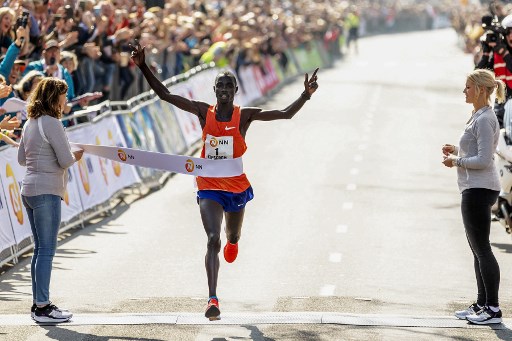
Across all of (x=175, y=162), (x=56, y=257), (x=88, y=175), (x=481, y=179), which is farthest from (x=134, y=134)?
(x=481, y=179)

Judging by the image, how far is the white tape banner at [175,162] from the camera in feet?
37.5

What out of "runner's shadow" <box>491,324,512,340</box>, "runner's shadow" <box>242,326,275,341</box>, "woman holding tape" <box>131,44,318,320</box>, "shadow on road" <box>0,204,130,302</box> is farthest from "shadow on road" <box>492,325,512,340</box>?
"shadow on road" <box>0,204,130,302</box>

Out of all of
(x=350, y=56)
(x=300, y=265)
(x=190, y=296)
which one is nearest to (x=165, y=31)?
(x=300, y=265)

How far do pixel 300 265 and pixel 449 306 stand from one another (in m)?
2.70

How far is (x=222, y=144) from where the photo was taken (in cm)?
1146

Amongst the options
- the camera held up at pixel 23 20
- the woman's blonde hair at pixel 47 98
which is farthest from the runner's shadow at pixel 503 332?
the camera held up at pixel 23 20

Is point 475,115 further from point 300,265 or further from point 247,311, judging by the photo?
point 300,265

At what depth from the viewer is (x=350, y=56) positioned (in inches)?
2530

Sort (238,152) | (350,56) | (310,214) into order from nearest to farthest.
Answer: (238,152) < (310,214) < (350,56)

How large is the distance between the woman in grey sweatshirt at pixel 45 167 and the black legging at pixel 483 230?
10.4 feet

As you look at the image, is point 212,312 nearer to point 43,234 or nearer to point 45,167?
point 43,234

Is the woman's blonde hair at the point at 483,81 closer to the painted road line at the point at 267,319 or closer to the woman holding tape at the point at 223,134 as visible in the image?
the woman holding tape at the point at 223,134

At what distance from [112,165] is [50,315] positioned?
8.69m

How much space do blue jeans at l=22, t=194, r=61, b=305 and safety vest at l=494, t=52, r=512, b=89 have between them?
7016 mm
